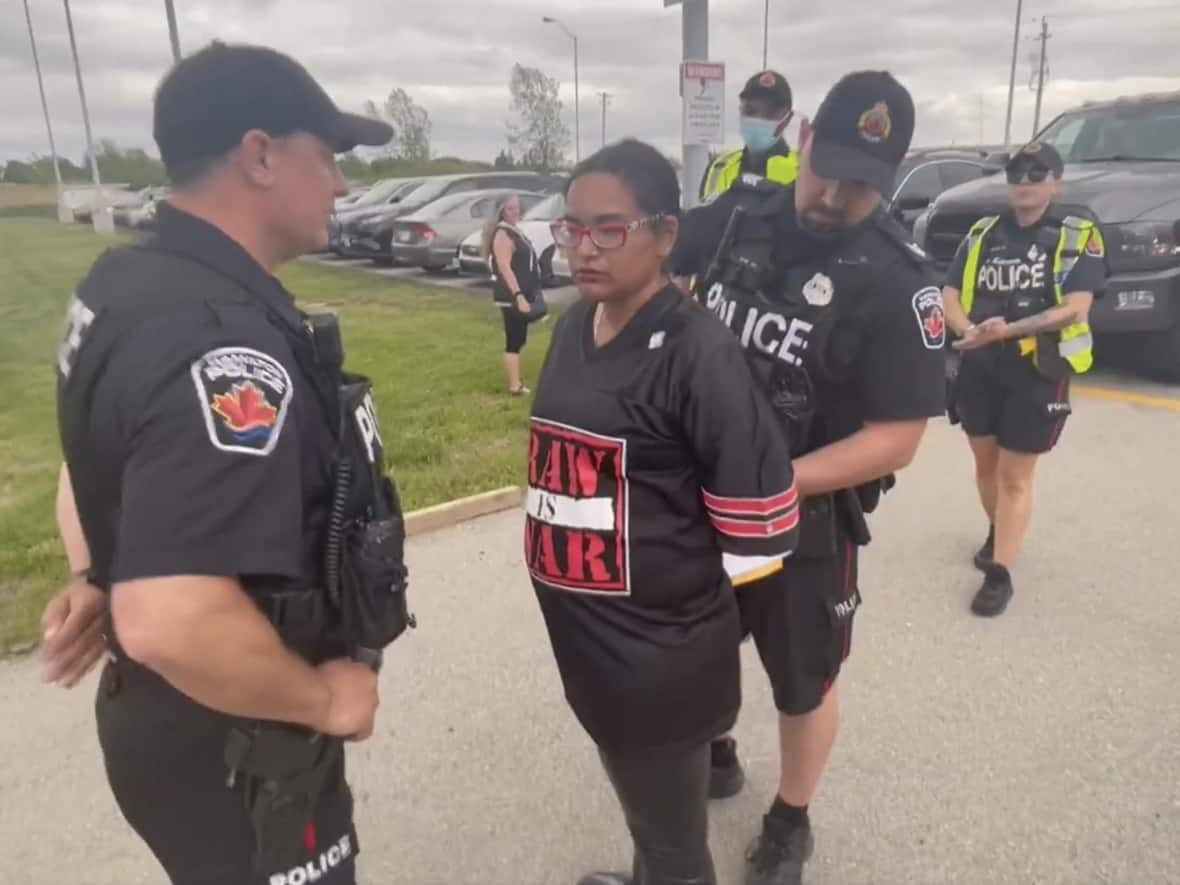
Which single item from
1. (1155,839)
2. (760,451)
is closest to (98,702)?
(760,451)

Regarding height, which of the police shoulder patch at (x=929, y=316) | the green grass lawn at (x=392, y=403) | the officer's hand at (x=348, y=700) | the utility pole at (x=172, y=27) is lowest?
the green grass lawn at (x=392, y=403)

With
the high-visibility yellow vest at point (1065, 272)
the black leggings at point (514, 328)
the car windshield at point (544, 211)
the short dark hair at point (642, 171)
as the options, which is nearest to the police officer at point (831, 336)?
the short dark hair at point (642, 171)

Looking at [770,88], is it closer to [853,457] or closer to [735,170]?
[735,170]

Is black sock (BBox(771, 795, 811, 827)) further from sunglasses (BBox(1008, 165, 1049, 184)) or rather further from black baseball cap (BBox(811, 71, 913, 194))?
sunglasses (BBox(1008, 165, 1049, 184))

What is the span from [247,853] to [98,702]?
1.16 ft

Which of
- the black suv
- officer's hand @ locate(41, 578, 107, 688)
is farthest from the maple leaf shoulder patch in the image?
the black suv

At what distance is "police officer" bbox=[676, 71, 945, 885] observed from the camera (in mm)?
2072

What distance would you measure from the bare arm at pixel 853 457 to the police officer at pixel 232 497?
95 centimetres

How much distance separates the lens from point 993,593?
3965mm

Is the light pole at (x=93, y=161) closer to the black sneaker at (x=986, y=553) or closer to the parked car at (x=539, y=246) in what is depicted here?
the parked car at (x=539, y=246)

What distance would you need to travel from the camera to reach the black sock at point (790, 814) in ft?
8.29

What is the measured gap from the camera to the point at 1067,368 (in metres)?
3.93

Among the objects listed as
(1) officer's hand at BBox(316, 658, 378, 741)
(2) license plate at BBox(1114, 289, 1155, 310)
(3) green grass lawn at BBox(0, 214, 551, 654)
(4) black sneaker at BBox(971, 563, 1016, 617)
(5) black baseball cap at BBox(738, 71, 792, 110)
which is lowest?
(3) green grass lawn at BBox(0, 214, 551, 654)

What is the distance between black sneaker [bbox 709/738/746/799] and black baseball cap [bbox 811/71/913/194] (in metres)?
1.67
